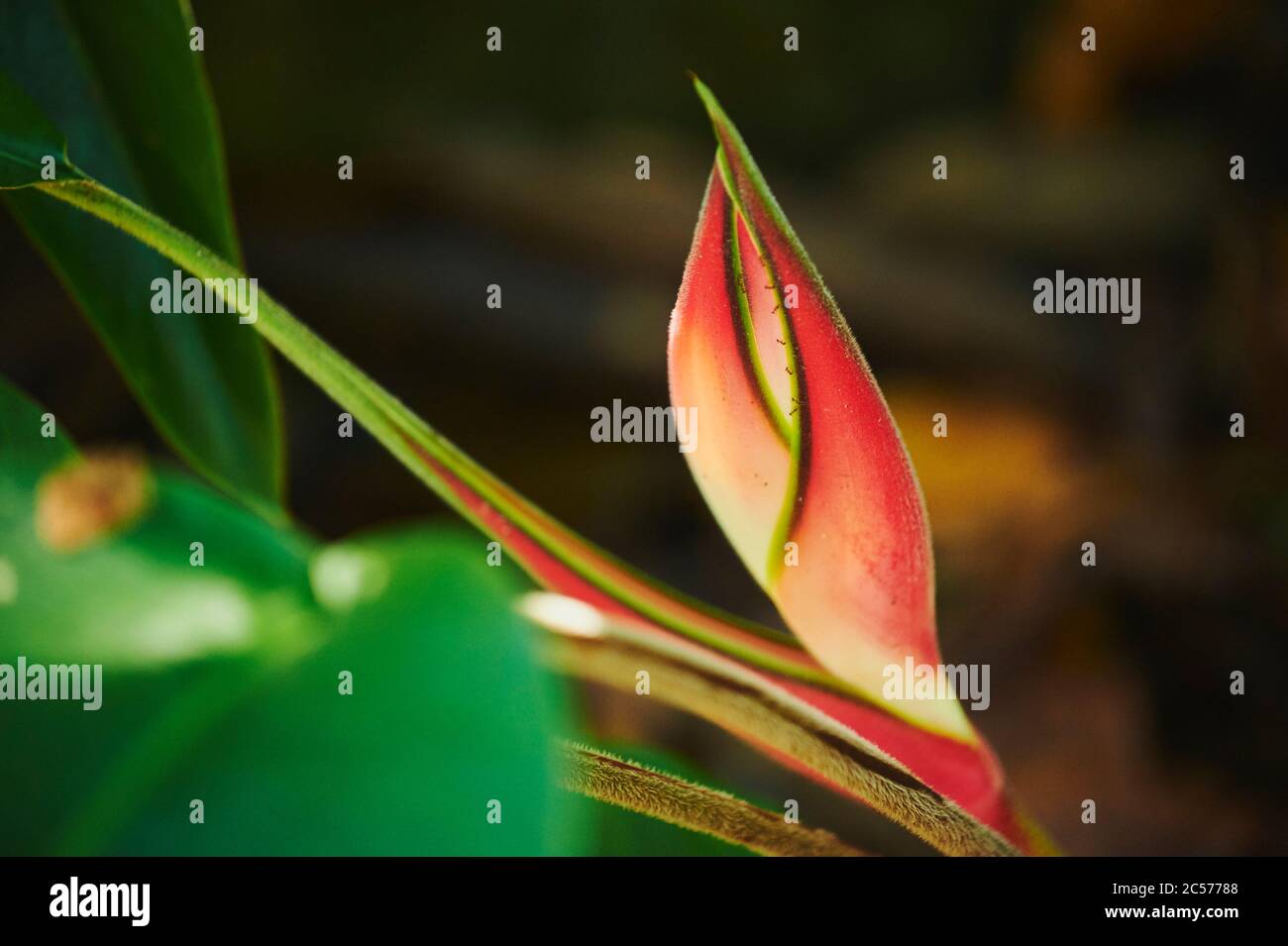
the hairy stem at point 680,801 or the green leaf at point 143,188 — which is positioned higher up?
the green leaf at point 143,188

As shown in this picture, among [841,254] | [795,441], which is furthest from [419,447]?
[841,254]

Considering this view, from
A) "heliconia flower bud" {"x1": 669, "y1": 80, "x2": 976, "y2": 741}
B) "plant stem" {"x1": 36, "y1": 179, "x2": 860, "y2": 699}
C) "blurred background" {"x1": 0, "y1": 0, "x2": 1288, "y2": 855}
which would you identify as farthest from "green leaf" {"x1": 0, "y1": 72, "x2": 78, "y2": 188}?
"blurred background" {"x1": 0, "y1": 0, "x2": 1288, "y2": 855}

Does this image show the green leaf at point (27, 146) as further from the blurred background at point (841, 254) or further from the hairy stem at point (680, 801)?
the blurred background at point (841, 254)

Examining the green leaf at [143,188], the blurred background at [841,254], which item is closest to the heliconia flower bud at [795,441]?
the green leaf at [143,188]

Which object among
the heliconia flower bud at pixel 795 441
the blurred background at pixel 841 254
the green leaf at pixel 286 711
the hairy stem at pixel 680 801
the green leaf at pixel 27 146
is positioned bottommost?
the hairy stem at pixel 680 801
